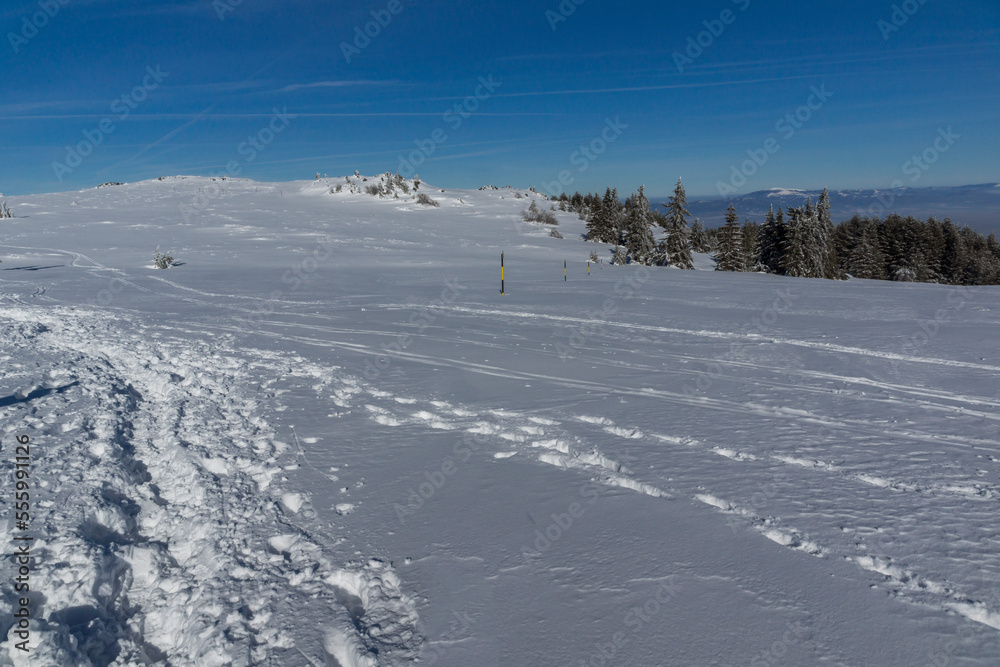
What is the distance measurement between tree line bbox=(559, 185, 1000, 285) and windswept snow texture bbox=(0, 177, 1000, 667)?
21.6 m

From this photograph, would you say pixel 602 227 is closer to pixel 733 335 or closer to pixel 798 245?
pixel 798 245

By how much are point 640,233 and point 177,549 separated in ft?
103

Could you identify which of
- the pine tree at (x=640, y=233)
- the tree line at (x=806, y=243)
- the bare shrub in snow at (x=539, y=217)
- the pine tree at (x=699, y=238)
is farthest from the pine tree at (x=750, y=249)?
the bare shrub in snow at (x=539, y=217)

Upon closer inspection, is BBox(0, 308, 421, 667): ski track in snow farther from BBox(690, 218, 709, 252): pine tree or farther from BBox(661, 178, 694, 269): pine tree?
BBox(690, 218, 709, 252): pine tree

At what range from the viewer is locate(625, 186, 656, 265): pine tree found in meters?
32.5

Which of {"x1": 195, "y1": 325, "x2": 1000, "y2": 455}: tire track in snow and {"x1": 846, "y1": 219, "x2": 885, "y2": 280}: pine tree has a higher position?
{"x1": 846, "y1": 219, "x2": 885, "y2": 280}: pine tree

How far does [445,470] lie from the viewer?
17.1 ft

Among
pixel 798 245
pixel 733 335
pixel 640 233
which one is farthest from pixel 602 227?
pixel 733 335

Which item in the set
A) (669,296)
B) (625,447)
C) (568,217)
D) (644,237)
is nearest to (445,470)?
(625,447)

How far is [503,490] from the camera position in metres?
4.82

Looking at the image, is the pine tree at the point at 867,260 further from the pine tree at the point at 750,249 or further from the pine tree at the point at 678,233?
the pine tree at the point at 678,233

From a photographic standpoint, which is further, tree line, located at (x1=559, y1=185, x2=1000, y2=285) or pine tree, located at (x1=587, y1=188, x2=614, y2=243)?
pine tree, located at (x1=587, y1=188, x2=614, y2=243)

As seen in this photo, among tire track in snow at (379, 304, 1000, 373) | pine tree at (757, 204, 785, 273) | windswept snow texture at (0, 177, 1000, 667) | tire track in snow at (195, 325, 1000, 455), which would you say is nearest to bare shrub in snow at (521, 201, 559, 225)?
pine tree at (757, 204, 785, 273)

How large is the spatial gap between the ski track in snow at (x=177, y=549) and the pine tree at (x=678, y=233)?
96.5ft
